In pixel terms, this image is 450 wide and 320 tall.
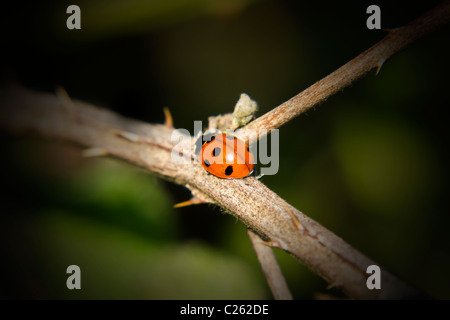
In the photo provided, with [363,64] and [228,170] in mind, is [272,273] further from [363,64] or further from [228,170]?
[363,64]

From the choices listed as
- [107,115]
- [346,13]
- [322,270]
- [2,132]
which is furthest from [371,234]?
[2,132]

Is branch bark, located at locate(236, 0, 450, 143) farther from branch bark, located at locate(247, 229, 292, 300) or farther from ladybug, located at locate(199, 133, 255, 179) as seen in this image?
branch bark, located at locate(247, 229, 292, 300)

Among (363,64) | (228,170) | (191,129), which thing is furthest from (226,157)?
(363,64)

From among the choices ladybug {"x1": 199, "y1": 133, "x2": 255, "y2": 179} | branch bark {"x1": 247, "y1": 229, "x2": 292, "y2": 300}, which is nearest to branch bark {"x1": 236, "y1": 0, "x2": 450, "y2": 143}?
ladybug {"x1": 199, "y1": 133, "x2": 255, "y2": 179}

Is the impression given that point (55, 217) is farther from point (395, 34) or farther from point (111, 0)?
point (395, 34)

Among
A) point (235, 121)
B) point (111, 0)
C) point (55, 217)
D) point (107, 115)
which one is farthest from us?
point (55, 217)

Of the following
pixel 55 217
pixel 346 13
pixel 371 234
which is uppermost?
pixel 346 13

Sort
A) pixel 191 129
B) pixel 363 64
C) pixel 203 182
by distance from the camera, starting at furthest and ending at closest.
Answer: pixel 191 129 < pixel 203 182 < pixel 363 64
